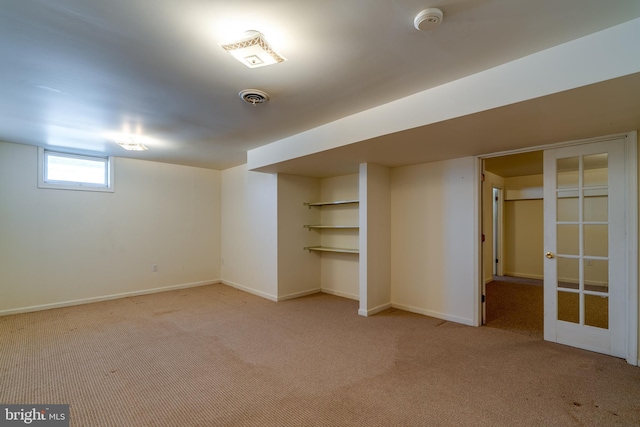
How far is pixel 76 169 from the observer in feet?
15.5

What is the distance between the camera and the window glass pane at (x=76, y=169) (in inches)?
178

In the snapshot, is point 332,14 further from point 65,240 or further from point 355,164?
point 65,240

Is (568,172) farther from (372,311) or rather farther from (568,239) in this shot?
(372,311)

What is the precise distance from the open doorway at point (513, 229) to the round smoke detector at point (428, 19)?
416 cm

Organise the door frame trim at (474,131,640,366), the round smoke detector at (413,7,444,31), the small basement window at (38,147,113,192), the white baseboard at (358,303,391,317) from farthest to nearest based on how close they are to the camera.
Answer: the small basement window at (38,147,113,192), the white baseboard at (358,303,391,317), the door frame trim at (474,131,640,366), the round smoke detector at (413,7,444,31)

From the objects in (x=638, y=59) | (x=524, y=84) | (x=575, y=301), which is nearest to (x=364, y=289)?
(x=575, y=301)

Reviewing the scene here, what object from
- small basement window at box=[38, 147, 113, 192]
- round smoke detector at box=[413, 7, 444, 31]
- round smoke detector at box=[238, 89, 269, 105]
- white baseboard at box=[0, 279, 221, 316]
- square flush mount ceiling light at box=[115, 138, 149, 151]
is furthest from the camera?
small basement window at box=[38, 147, 113, 192]

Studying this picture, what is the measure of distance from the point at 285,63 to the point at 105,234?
4.64 meters

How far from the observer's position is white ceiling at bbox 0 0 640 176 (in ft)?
5.08

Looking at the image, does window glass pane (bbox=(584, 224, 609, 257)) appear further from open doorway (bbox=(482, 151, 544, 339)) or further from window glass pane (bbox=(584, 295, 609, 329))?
open doorway (bbox=(482, 151, 544, 339))

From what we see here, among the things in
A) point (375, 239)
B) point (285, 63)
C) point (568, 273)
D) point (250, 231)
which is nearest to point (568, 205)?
point (568, 273)

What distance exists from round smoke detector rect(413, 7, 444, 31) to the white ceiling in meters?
0.04

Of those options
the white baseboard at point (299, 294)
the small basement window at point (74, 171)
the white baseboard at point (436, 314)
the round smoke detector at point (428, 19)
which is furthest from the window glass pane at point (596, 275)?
the small basement window at point (74, 171)

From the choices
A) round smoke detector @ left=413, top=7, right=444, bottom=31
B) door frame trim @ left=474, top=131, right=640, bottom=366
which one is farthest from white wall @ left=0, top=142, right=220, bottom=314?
door frame trim @ left=474, top=131, right=640, bottom=366
